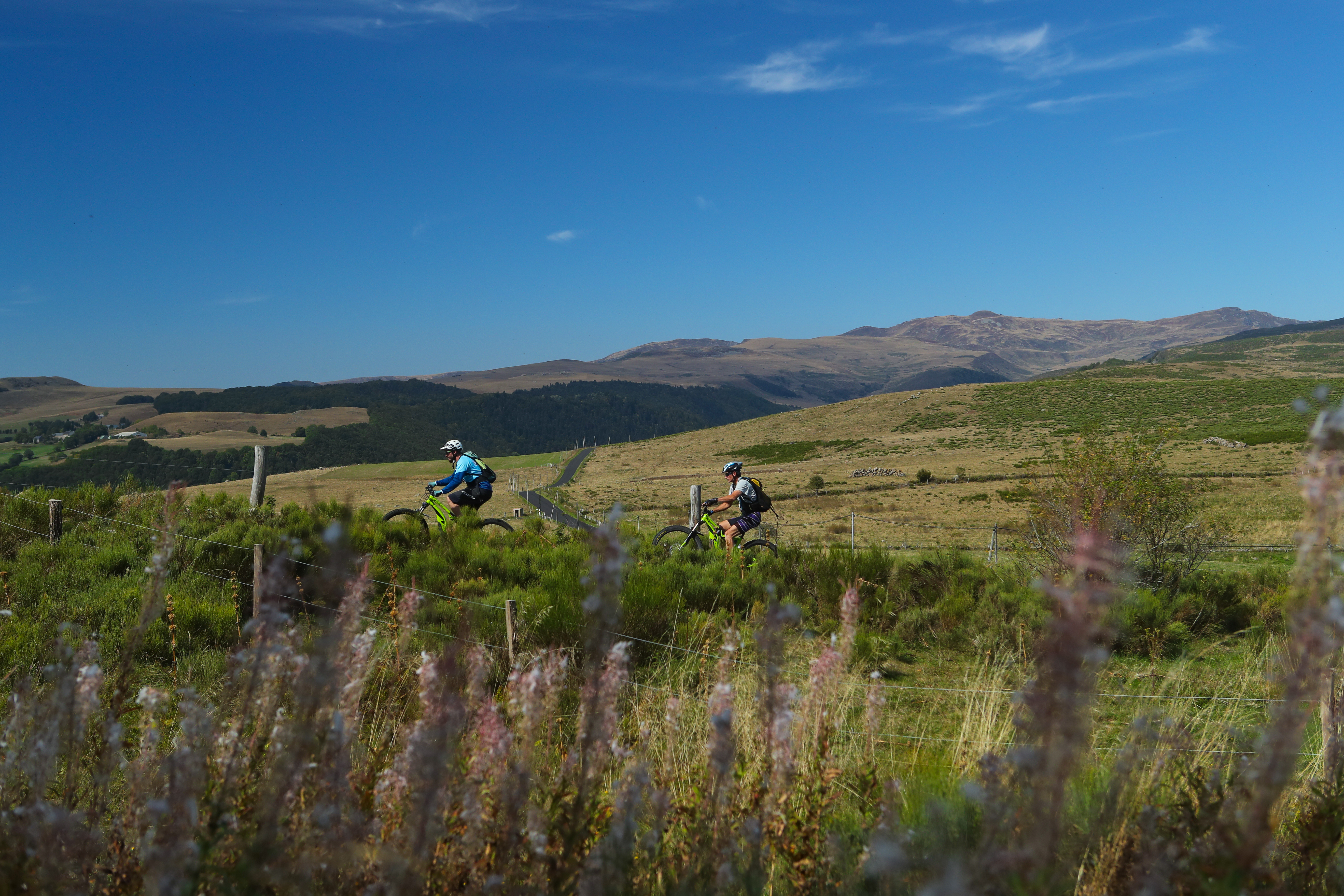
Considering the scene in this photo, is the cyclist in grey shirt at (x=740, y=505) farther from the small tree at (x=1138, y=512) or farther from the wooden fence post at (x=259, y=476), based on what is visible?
the wooden fence post at (x=259, y=476)

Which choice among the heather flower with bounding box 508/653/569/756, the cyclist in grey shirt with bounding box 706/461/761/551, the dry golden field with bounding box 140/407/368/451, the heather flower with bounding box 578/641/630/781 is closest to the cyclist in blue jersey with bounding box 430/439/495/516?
the cyclist in grey shirt with bounding box 706/461/761/551

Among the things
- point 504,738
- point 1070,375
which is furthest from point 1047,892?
point 1070,375

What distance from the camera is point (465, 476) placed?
11023 mm

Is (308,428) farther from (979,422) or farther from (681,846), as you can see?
(681,846)

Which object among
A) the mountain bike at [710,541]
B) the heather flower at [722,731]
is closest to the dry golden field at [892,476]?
the heather flower at [722,731]

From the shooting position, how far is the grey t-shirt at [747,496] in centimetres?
1139

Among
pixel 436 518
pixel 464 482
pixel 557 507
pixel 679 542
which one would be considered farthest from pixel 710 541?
pixel 557 507

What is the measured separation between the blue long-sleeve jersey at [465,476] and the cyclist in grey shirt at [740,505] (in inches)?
126

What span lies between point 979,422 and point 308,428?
102999 mm

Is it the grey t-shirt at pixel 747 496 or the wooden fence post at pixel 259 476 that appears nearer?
the grey t-shirt at pixel 747 496

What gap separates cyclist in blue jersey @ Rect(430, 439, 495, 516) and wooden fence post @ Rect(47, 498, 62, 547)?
4.27m

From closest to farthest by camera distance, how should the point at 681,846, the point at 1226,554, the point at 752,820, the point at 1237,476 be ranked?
1. the point at 752,820
2. the point at 681,846
3. the point at 1226,554
4. the point at 1237,476

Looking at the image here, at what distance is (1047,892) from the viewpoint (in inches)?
53.1

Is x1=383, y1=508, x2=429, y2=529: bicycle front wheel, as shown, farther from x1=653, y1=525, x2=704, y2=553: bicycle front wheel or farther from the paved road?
x1=653, y1=525, x2=704, y2=553: bicycle front wheel
